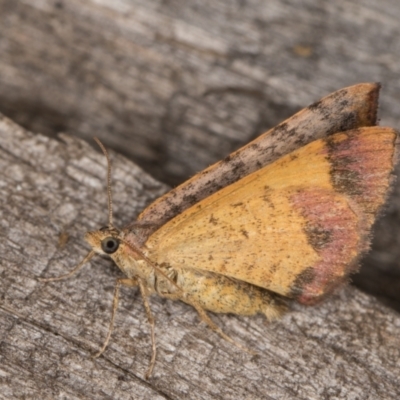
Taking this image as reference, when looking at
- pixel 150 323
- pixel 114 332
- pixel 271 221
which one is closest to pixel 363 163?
pixel 271 221

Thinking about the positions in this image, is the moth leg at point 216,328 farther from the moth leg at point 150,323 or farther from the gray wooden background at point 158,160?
the moth leg at point 150,323

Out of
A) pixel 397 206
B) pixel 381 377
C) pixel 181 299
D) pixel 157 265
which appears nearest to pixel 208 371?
pixel 181 299

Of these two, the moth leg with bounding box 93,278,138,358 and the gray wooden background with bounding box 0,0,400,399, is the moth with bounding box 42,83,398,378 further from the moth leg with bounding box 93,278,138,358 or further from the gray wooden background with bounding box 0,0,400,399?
the gray wooden background with bounding box 0,0,400,399

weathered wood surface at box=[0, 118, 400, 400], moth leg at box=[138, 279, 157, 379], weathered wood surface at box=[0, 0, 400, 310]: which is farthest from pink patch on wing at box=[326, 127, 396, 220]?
weathered wood surface at box=[0, 0, 400, 310]

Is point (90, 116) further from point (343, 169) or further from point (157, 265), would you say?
point (343, 169)

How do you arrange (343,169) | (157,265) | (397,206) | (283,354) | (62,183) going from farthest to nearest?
(397,206) < (62,183) < (157,265) < (283,354) < (343,169)

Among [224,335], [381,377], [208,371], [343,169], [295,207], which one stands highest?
[343,169]
